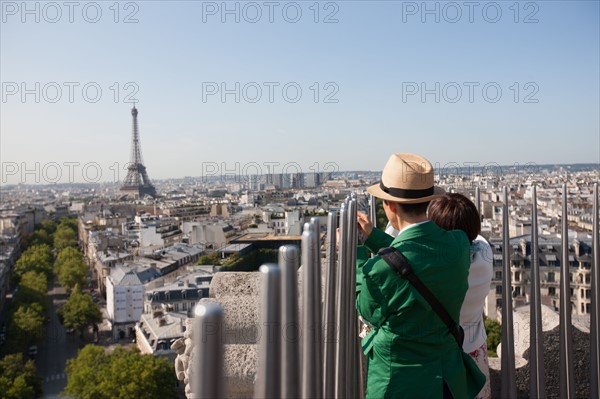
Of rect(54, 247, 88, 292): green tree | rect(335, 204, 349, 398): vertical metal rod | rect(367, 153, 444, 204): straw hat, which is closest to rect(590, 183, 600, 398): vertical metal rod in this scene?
rect(367, 153, 444, 204): straw hat

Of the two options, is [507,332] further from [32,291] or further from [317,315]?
[32,291]

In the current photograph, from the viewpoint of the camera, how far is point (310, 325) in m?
1.29

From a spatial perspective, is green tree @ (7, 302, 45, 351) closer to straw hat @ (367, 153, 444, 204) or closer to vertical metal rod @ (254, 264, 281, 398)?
straw hat @ (367, 153, 444, 204)

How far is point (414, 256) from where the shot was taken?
5.72ft

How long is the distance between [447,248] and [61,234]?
58.5 metres

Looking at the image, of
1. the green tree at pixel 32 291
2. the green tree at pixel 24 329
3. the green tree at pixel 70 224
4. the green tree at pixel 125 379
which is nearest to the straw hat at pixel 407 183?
the green tree at pixel 125 379

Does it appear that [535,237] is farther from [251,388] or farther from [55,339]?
[55,339]

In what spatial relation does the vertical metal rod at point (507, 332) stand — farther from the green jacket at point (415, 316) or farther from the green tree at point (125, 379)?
the green tree at point (125, 379)

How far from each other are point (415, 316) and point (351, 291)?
321mm

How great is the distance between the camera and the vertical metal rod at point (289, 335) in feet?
3.42

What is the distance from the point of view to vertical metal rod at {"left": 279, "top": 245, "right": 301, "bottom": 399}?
1041mm

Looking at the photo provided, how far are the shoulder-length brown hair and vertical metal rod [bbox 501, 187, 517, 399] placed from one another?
0.71 m

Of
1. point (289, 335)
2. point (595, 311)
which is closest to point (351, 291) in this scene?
point (289, 335)

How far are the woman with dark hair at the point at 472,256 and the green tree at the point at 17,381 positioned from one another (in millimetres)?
18339
